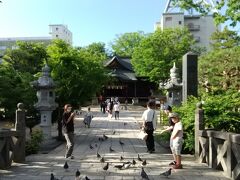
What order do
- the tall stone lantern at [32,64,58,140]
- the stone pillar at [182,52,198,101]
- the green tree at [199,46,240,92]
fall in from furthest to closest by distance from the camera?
1. the green tree at [199,46,240,92]
2. the stone pillar at [182,52,198,101]
3. the tall stone lantern at [32,64,58,140]

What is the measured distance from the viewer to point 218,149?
30.7ft

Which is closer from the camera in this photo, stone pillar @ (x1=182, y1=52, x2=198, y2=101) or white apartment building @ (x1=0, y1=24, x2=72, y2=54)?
stone pillar @ (x1=182, y1=52, x2=198, y2=101)

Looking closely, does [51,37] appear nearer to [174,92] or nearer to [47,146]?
[174,92]

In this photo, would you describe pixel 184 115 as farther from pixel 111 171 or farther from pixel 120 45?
pixel 120 45

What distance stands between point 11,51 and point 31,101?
21906mm

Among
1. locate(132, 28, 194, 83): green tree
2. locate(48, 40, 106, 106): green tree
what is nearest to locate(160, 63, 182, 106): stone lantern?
locate(48, 40, 106, 106): green tree

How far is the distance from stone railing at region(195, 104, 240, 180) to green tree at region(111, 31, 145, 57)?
60701 millimetres

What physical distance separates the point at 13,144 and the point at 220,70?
711 inches

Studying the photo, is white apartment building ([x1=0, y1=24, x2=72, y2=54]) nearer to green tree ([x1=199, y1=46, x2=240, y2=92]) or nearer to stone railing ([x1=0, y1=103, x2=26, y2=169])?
green tree ([x1=199, y1=46, x2=240, y2=92])

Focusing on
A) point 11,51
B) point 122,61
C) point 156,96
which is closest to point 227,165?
point 11,51

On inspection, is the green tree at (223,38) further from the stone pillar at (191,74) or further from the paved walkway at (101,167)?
the paved walkway at (101,167)

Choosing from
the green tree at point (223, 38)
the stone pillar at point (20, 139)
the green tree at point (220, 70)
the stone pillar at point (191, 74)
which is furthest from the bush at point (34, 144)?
the green tree at point (223, 38)

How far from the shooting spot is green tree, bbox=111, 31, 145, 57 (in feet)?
236

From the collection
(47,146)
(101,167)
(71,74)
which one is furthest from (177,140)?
(71,74)
